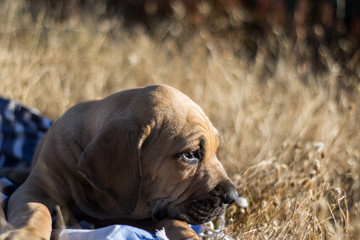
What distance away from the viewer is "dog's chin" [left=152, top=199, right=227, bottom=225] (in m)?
3.27

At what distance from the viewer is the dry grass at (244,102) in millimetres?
3816

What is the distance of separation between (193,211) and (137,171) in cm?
52

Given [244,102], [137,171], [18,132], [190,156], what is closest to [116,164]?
[137,171]

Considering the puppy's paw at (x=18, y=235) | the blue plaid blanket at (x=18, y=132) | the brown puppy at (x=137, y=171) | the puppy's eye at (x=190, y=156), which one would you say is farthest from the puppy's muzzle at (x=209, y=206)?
the blue plaid blanket at (x=18, y=132)

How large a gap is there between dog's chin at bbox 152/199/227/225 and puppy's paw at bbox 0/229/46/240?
0.94 m

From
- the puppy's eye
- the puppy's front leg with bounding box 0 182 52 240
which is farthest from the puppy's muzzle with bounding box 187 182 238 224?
the puppy's front leg with bounding box 0 182 52 240

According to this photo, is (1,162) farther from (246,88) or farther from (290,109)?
(290,109)

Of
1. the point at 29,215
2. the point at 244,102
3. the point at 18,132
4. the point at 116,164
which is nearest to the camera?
the point at 29,215

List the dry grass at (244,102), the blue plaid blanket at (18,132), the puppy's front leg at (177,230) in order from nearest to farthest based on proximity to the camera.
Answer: the puppy's front leg at (177,230)
the dry grass at (244,102)
the blue plaid blanket at (18,132)

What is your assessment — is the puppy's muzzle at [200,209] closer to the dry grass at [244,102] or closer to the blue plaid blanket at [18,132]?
the dry grass at [244,102]

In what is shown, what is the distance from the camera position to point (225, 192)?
329cm

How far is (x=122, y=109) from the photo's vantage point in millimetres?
3412

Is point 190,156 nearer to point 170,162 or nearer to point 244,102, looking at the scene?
point 170,162

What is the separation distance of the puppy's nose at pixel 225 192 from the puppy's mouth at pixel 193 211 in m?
0.04
